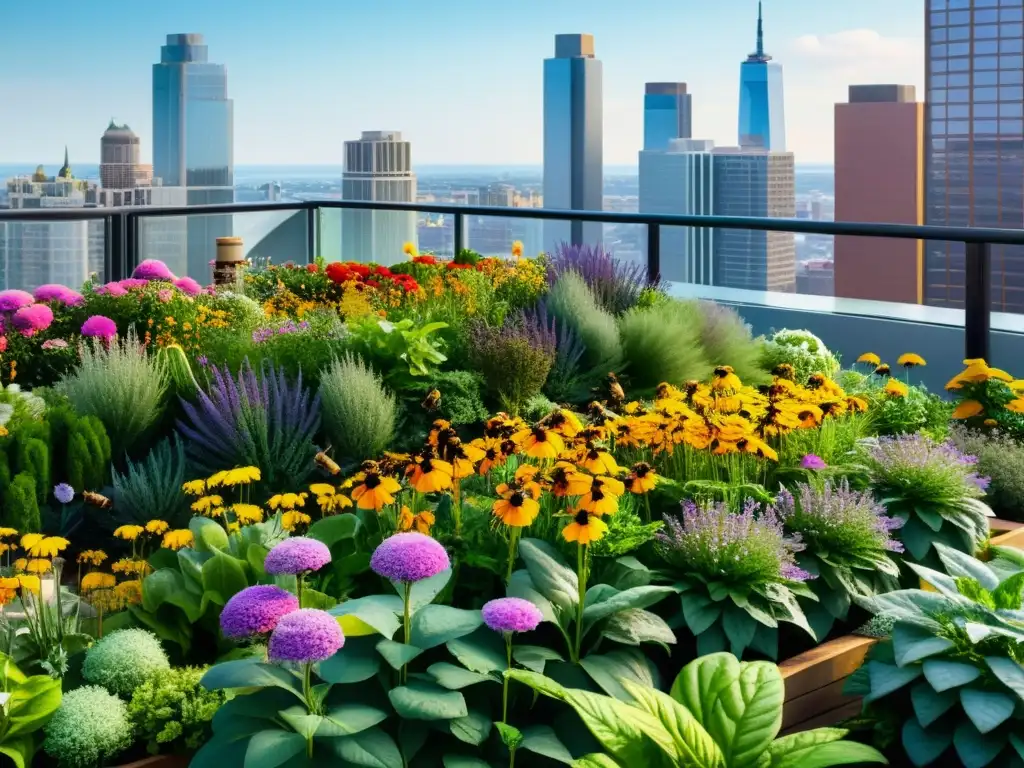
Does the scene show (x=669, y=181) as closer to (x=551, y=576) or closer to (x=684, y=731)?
(x=551, y=576)

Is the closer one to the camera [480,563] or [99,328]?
[480,563]

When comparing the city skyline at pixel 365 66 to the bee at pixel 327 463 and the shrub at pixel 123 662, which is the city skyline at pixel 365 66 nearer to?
the bee at pixel 327 463

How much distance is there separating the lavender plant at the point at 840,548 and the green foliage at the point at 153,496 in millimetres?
1732

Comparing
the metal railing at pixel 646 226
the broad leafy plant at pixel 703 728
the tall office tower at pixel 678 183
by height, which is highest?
the tall office tower at pixel 678 183

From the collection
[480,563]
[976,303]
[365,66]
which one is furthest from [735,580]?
[365,66]

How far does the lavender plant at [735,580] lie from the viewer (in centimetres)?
227

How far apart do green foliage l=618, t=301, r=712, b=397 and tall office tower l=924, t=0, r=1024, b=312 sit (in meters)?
29.9

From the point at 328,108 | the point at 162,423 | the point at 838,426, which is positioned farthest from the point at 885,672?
the point at 328,108

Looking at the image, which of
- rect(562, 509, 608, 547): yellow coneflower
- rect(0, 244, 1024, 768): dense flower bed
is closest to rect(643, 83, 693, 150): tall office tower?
rect(0, 244, 1024, 768): dense flower bed

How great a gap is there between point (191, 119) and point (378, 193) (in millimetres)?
21254

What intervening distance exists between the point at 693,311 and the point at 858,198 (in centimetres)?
2962

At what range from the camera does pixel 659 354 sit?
4484mm

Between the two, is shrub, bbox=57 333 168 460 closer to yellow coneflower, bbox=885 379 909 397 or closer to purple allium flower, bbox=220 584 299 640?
purple allium flower, bbox=220 584 299 640

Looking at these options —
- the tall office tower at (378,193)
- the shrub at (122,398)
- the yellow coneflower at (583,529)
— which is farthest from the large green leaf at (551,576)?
the tall office tower at (378,193)
